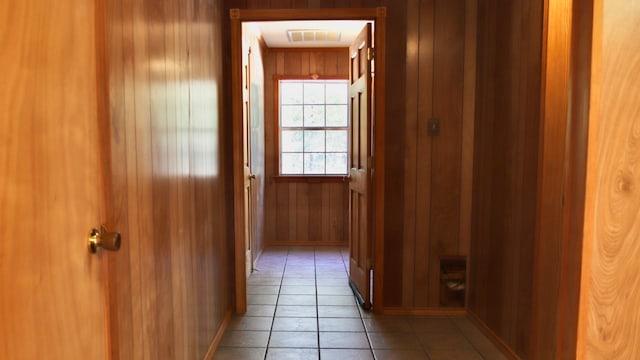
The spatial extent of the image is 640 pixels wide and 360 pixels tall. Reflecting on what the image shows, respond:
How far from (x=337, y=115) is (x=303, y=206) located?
1222 mm

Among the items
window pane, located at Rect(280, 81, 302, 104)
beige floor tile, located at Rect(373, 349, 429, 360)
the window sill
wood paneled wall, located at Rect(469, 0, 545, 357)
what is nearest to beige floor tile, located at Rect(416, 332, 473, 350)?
beige floor tile, located at Rect(373, 349, 429, 360)

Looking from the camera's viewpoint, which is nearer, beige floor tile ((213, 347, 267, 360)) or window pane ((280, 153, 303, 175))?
beige floor tile ((213, 347, 267, 360))

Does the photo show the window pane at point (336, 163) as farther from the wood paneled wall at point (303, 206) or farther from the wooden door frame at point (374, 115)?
the wooden door frame at point (374, 115)

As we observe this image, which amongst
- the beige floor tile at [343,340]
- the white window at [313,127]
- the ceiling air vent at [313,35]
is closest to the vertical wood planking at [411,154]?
the beige floor tile at [343,340]

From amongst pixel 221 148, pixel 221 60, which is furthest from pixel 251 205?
pixel 221 60

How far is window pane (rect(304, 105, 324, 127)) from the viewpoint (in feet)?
17.6

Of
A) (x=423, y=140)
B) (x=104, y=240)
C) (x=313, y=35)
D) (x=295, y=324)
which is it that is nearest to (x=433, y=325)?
(x=295, y=324)

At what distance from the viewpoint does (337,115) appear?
17.7 feet

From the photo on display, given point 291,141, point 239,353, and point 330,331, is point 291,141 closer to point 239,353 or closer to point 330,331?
point 330,331

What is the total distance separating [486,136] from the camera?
2.81m

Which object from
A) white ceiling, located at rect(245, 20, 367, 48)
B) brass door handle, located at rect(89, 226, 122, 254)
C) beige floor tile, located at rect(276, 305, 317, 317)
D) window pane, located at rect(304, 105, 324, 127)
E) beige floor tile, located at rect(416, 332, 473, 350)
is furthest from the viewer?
window pane, located at rect(304, 105, 324, 127)

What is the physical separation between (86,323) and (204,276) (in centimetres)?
128

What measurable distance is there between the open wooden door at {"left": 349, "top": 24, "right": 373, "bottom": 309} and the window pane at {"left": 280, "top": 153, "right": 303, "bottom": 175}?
174 cm

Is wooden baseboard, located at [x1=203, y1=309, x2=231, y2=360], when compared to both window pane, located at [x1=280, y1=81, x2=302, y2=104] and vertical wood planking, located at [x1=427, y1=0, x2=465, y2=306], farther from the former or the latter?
window pane, located at [x1=280, y1=81, x2=302, y2=104]
